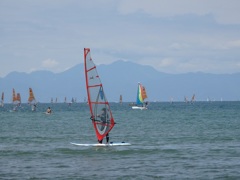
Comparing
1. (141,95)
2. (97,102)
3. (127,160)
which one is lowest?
(127,160)

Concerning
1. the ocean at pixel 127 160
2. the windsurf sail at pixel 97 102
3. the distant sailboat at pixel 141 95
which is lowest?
the ocean at pixel 127 160

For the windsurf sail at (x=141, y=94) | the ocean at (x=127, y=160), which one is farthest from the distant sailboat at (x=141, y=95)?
the ocean at (x=127, y=160)

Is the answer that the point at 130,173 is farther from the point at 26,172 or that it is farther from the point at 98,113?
the point at 98,113

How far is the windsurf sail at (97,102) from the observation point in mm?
39531

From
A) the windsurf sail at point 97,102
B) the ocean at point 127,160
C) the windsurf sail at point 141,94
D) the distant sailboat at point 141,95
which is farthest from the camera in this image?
the windsurf sail at point 141,94

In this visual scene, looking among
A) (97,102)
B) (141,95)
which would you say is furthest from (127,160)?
(141,95)

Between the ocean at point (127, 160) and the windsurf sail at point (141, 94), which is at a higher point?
the windsurf sail at point (141, 94)

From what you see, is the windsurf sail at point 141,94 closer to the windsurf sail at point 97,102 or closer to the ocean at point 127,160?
the ocean at point 127,160

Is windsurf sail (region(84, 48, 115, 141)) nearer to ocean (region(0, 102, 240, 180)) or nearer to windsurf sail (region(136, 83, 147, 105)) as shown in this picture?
ocean (region(0, 102, 240, 180))

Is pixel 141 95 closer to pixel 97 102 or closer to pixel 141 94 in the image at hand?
pixel 141 94

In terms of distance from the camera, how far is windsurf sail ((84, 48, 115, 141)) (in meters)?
39.5

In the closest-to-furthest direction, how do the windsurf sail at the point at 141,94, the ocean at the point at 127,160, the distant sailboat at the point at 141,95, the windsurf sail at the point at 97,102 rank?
the ocean at the point at 127,160 → the windsurf sail at the point at 97,102 → the distant sailboat at the point at 141,95 → the windsurf sail at the point at 141,94

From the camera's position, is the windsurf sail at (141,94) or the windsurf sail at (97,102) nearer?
the windsurf sail at (97,102)

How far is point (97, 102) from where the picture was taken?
40.7 metres
